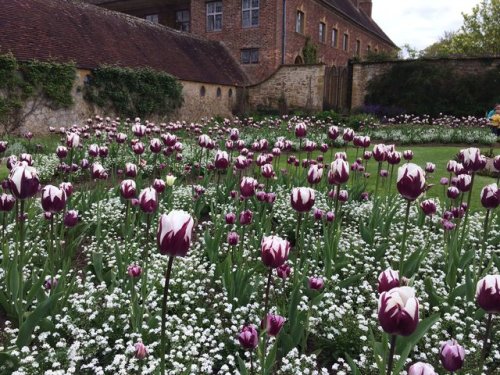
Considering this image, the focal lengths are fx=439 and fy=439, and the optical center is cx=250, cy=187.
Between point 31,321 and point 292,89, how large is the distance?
23548 millimetres

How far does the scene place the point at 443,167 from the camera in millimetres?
9867

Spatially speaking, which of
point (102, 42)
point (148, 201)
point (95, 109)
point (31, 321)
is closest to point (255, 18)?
point (102, 42)

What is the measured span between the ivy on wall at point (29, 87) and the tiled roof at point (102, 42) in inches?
18.7

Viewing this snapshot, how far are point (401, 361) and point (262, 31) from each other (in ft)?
84.8

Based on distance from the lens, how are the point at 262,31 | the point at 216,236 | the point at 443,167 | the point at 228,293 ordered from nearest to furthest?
the point at 228,293, the point at 216,236, the point at 443,167, the point at 262,31

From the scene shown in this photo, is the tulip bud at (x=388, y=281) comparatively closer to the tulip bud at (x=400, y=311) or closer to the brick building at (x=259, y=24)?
the tulip bud at (x=400, y=311)

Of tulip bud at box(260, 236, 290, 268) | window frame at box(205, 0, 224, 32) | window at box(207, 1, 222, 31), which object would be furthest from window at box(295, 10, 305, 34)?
tulip bud at box(260, 236, 290, 268)

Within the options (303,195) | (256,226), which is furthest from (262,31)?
A: (303,195)

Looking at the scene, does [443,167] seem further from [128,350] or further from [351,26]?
[351,26]

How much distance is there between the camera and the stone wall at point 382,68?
75.5 feet

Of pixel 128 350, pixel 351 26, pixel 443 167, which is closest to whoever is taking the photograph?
pixel 128 350

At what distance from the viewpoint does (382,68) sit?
25.2 meters

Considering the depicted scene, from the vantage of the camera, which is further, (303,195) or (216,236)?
(216,236)

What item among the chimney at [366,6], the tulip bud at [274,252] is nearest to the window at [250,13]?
the chimney at [366,6]
